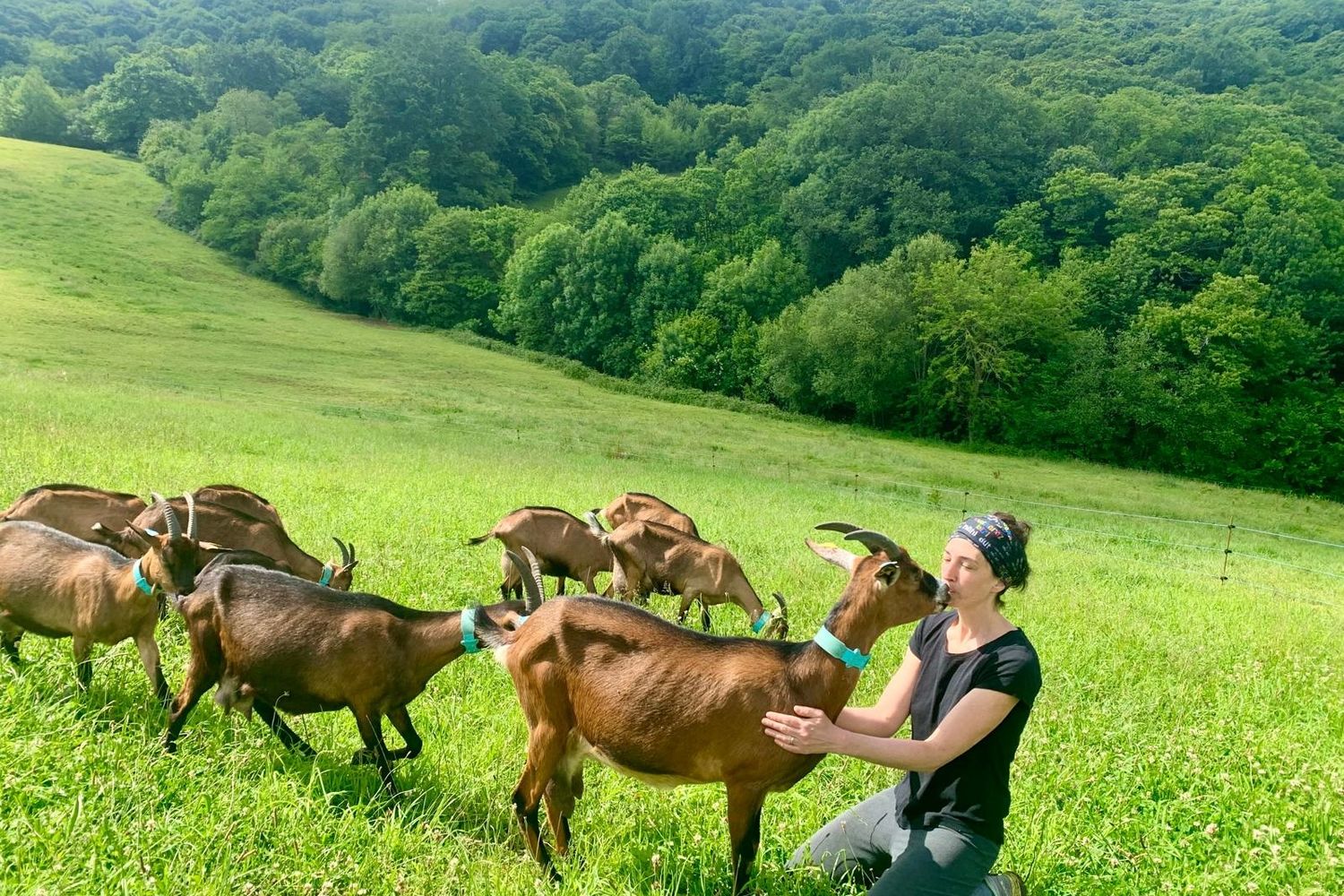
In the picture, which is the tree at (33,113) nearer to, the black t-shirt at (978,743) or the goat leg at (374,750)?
the goat leg at (374,750)

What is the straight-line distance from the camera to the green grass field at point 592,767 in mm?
3576

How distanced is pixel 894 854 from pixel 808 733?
2.91ft

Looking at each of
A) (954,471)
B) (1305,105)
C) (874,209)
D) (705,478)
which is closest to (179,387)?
(705,478)

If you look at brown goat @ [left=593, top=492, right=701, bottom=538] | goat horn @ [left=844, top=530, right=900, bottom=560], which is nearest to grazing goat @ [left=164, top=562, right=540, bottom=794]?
goat horn @ [left=844, top=530, right=900, bottom=560]

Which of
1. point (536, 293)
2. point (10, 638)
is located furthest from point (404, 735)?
point (536, 293)

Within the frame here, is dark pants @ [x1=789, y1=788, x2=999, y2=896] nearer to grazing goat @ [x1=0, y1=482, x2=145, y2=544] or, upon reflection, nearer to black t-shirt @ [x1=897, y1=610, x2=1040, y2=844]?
black t-shirt @ [x1=897, y1=610, x2=1040, y2=844]

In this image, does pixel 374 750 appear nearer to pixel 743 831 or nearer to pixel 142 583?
pixel 142 583

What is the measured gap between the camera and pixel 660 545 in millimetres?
9289

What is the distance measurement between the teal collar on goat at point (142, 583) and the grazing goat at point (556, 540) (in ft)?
14.4

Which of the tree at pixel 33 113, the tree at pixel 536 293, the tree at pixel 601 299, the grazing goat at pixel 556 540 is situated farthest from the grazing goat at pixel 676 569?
the tree at pixel 33 113

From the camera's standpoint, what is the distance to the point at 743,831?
12.0 ft

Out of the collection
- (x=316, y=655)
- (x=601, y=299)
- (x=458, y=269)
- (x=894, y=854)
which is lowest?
(x=894, y=854)

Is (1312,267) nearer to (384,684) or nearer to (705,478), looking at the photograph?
(705,478)

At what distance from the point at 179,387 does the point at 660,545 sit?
84.7ft
